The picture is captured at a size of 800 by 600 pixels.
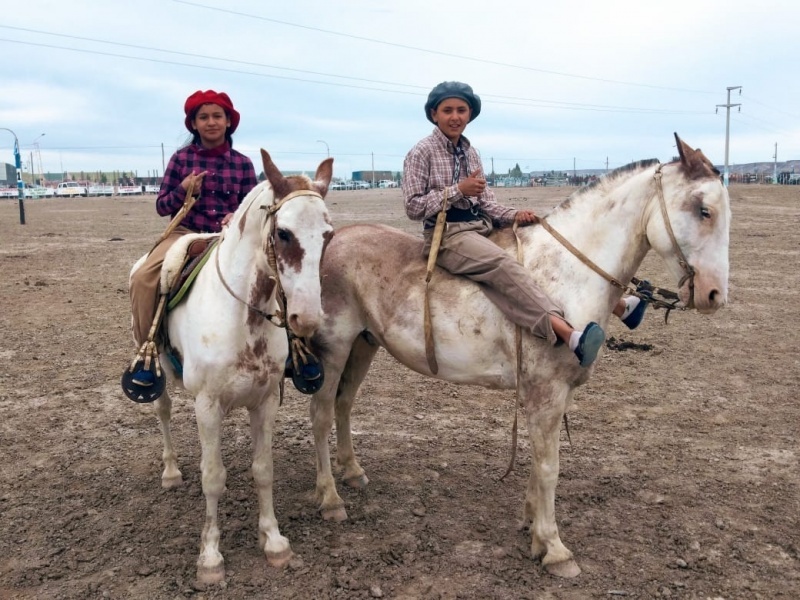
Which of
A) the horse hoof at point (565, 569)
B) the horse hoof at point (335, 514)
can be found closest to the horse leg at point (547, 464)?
the horse hoof at point (565, 569)

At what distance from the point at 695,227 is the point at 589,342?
89 centimetres

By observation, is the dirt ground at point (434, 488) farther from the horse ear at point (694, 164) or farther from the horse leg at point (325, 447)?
the horse ear at point (694, 164)

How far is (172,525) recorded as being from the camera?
4.39 m

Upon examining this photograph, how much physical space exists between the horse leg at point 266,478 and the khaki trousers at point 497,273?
1457 mm

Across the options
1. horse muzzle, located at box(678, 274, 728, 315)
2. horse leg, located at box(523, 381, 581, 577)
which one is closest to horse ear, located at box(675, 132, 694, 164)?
horse muzzle, located at box(678, 274, 728, 315)

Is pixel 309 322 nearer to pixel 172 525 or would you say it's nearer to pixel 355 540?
pixel 355 540

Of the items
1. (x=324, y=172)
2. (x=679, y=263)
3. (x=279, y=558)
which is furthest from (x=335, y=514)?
(x=679, y=263)

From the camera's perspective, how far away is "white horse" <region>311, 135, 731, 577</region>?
3.57 m

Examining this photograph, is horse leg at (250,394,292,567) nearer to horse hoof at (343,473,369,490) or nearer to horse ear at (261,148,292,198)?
horse hoof at (343,473,369,490)

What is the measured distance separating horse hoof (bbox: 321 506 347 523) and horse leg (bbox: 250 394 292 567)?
20.2 inches

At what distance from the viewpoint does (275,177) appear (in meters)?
3.28

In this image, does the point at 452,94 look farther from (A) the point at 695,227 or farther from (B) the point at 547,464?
(B) the point at 547,464

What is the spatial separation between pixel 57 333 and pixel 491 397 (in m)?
6.39

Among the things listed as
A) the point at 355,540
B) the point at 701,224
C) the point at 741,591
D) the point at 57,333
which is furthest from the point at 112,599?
the point at 57,333
